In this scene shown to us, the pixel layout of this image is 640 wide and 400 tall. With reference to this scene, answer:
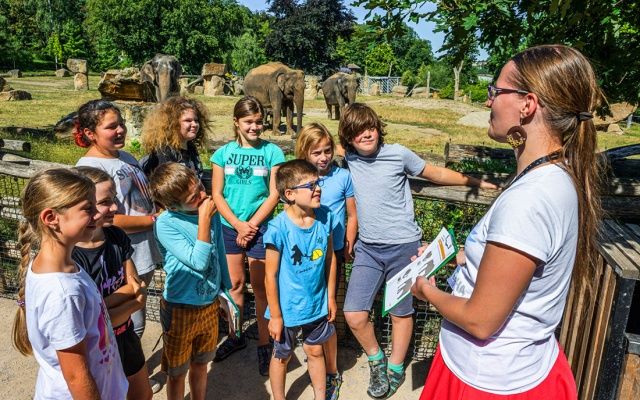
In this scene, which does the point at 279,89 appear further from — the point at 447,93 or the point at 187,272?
the point at 447,93

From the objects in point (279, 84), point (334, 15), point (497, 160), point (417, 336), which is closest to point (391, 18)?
point (417, 336)

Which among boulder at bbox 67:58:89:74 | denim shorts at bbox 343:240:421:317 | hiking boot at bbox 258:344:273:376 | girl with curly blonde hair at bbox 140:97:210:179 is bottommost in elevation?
hiking boot at bbox 258:344:273:376

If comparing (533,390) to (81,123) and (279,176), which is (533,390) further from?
(81,123)

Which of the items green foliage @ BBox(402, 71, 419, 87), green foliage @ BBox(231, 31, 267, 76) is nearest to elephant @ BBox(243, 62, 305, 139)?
green foliage @ BBox(231, 31, 267, 76)

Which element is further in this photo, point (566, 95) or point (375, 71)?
point (375, 71)

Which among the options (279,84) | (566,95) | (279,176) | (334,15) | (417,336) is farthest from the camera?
(334,15)

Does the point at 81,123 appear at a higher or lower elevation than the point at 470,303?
higher

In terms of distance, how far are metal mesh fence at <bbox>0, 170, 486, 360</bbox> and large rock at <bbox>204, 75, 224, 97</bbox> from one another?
88.6 ft

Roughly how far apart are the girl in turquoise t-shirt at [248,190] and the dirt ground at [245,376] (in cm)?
17

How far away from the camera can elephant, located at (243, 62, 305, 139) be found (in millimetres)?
15883

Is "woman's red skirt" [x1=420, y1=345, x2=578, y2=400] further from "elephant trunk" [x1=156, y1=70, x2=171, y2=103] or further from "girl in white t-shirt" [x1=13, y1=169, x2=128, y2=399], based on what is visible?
"elephant trunk" [x1=156, y1=70, x2=171, y2=103]

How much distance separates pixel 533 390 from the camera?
1680mm

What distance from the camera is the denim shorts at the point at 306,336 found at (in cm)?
296

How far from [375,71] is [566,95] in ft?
167
